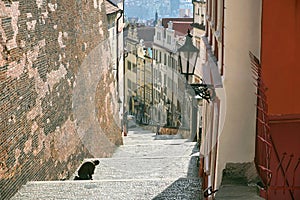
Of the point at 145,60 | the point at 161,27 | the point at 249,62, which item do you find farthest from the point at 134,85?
the point at 249,62

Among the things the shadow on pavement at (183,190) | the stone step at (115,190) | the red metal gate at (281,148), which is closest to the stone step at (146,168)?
the stone step at (115,190)

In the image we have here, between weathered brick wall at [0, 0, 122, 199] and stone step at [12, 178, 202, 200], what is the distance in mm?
300

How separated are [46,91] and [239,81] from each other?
190 inches

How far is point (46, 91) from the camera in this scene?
31.8ft

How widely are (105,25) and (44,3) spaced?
9.59 m

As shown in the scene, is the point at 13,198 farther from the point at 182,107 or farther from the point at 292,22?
the point at 182,107

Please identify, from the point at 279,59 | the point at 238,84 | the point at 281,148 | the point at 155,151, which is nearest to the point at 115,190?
the point at 238,84

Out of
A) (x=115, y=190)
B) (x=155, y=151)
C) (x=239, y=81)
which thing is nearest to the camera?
(x=239, y=81)

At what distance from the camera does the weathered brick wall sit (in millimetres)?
7609

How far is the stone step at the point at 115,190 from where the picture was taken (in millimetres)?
7789

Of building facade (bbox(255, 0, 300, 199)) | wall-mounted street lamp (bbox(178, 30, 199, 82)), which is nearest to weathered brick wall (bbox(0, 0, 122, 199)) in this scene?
wall-mounted street lamp (bbox(178, 30, 199, 82))

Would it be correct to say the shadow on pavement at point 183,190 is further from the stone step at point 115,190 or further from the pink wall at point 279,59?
the pink wall at point 279,59

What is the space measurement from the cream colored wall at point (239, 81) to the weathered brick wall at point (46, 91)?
3154 mm

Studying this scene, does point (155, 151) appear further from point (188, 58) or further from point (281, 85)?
point (281, 85)
